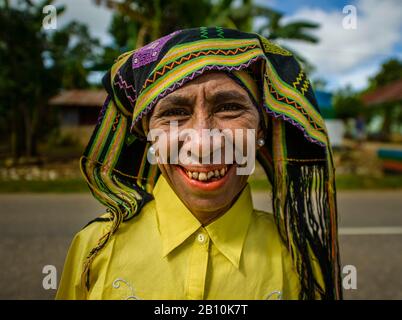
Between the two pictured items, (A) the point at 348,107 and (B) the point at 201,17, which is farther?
(A) the point at 348,107

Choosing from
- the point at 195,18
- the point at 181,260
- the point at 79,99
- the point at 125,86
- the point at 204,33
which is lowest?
the point at 181,260

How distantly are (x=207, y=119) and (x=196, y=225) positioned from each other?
0.35m

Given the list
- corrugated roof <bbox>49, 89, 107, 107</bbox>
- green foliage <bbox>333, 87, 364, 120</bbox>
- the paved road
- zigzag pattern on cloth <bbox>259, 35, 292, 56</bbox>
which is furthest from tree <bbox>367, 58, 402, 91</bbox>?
zigzag pattern on cloth <bbox>259, 35, 292, 56</bbox>

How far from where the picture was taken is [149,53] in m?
1.27

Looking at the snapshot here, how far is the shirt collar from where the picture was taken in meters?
1.27

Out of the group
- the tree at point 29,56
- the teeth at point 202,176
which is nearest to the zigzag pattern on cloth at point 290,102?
the teeth at point 202,176

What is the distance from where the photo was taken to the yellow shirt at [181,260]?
1.25 metres

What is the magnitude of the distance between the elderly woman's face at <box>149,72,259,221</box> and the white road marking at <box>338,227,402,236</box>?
383 centimetres

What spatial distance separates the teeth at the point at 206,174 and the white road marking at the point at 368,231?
12.6ft

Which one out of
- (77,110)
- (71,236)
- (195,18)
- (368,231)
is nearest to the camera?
(71,236)

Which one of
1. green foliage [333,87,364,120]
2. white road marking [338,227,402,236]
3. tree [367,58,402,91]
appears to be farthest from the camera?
tree [367,58,402,91]

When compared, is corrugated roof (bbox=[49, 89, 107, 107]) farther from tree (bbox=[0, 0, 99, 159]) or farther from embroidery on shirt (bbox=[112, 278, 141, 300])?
embroidery on shirt (bbox=[112, 278, 141, 300])

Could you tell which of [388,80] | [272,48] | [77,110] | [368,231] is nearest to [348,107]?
[388,80]

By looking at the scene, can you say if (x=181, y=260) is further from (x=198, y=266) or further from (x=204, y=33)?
(x=204, y=33)
